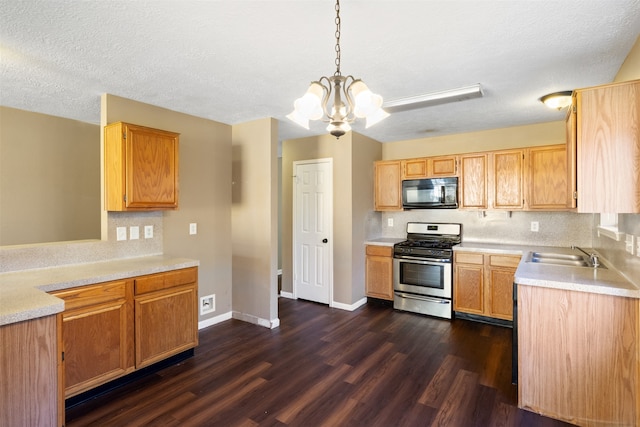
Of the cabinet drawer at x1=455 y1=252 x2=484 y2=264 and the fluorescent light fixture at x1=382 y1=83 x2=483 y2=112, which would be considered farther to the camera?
the cabinet drawer at x1=455 y1=252 x2=484 y2=264

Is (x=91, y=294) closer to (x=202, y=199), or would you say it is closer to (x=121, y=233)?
(x=121, y=233)

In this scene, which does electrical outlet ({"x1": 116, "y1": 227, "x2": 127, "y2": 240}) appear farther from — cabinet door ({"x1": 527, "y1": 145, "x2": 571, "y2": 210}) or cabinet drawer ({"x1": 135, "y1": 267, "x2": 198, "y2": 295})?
cabinet door ({"x1": 527, "y1": 145, "x2": 571, "y2": 210})

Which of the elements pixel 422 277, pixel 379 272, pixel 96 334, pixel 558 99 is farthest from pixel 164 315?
pixel 558 99

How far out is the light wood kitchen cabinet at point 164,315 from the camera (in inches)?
102

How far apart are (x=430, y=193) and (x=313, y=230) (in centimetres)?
170

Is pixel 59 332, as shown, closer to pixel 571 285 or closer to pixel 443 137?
pixel 571 285

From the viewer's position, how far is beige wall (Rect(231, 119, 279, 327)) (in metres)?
3.73

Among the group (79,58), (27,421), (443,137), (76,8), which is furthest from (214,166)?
(443,137)

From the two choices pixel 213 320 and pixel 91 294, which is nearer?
pixel 91 294

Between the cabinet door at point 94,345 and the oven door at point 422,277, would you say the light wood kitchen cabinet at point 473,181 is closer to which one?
the oven door at point 422,277

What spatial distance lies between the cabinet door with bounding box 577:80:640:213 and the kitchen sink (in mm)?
1272

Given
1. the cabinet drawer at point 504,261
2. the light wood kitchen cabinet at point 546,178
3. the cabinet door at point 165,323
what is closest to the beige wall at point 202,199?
the cabinet door at point 165,323

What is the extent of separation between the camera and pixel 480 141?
4426 millimetres

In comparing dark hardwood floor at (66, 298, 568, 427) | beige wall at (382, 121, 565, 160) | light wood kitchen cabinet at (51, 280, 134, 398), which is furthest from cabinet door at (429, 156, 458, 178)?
light wood kitchen cabinet at (51, 280, 134, 398)
